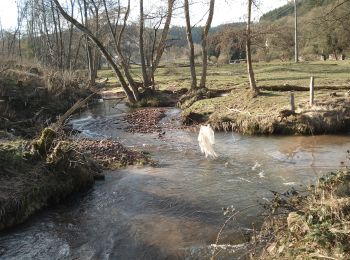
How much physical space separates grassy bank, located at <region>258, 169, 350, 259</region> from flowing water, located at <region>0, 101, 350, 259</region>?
93cm

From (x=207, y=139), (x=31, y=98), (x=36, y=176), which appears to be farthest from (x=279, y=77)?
(x=36, y=176)

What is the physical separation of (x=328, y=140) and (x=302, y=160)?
11.2 ft

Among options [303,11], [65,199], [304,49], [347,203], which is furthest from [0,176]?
[303,11]

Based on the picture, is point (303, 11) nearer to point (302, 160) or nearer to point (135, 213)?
point (302, 160)

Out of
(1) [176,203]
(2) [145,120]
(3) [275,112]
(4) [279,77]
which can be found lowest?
(1) [176,203]

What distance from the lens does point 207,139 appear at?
14.0 metres

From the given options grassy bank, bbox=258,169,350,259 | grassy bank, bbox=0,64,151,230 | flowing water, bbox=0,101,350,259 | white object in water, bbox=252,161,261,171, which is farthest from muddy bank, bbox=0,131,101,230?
grassy bank, bbox=258,169,350,259

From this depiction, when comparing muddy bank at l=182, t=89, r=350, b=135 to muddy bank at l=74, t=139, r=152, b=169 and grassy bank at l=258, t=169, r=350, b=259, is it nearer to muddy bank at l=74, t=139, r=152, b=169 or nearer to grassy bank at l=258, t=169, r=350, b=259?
muddy bank at l=74, t=139, r=152, b=169

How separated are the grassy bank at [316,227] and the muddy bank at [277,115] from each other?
10327mm

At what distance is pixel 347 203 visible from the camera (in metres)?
6.91

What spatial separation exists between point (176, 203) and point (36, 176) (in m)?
3.50

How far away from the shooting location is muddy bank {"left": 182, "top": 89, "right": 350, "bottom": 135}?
738 inches

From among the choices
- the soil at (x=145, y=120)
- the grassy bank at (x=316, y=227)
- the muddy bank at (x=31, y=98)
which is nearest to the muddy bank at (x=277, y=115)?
the soil at (x=145, y=120)

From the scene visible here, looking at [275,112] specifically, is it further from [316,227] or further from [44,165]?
[316,227]
